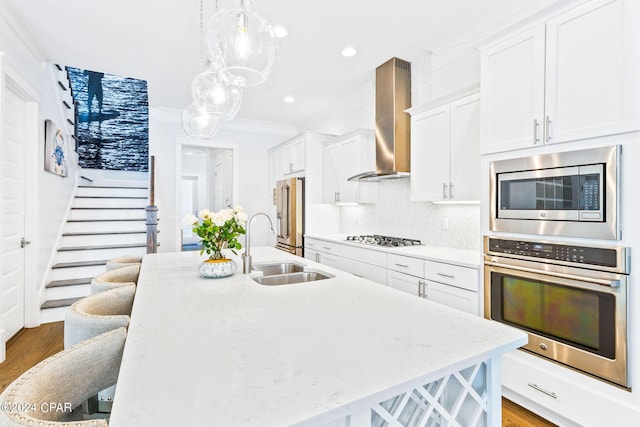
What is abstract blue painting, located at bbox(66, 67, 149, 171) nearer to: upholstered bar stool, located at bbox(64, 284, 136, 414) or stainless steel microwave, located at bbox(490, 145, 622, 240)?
upholstered bar stool, located at bbox(64, 284, 136, 414)

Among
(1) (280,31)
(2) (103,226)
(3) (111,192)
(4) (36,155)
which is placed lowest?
(2) (103,226)

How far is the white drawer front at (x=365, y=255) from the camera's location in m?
3.12

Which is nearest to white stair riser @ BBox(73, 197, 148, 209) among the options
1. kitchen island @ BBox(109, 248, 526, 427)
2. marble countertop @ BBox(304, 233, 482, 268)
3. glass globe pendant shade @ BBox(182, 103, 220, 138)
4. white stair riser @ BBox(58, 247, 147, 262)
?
white stair riser @ BBox(58, 247, 147, 262)

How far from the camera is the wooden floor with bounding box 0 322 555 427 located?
1.92 m

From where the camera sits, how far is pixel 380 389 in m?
0.73

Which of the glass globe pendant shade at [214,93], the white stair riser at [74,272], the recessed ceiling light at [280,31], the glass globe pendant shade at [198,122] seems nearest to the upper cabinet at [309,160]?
the recessed ceiling light at [280,31]

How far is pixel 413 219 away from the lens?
3580 millimetres

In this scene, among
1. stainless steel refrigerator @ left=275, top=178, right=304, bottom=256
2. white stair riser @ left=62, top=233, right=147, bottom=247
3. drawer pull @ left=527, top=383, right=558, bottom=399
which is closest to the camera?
drawer pull @ left=527, top=383, right=558, bottom=399

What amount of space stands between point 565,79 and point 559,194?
65 centimetres

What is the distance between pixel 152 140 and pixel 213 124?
9.34ft

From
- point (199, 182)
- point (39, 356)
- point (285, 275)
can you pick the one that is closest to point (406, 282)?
point (285, 275)

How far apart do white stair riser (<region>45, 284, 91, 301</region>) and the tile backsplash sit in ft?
11.4

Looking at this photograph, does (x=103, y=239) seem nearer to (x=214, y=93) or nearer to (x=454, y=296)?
(x=214, y=93)

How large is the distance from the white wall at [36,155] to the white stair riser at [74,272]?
0.17 metres
